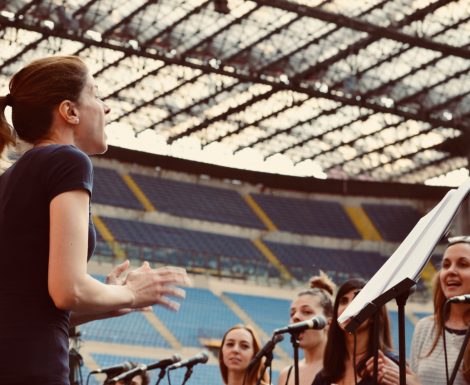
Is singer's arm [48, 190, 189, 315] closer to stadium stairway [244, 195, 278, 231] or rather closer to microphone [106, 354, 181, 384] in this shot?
microphone [106, 354, 181, 384]

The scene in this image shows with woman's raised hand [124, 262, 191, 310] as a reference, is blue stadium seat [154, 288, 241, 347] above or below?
above

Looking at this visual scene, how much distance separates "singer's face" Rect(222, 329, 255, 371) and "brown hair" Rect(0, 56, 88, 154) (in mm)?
5533

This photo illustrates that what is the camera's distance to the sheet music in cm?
305

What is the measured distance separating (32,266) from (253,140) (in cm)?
3510

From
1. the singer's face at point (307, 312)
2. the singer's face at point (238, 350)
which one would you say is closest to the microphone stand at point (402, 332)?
the singer's face at point (307, 312)

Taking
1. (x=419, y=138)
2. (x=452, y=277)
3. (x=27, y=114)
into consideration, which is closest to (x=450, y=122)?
(x=419, y=138)

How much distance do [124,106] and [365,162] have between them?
11.1 metres

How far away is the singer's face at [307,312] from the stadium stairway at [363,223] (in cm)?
3477

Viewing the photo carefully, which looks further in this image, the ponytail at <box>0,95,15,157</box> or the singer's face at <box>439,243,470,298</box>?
the singer's face at <box>439,243,470,298</box>

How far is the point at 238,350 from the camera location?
8086 mm

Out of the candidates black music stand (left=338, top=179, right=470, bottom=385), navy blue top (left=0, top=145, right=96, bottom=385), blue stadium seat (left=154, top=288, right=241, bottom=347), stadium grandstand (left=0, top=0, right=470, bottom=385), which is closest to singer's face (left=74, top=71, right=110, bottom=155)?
navy blue top (left=0, top=145, right=96, bottom=385)

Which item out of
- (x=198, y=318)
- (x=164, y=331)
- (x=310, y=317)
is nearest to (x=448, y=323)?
(x=310, y=317)

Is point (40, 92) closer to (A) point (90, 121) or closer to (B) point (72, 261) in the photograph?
(A) point (90, 121)

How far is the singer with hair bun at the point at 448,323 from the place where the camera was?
5.27 meters
